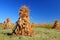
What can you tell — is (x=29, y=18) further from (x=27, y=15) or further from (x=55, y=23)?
(x=55, y=23)

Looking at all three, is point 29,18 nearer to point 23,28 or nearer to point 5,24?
point 23,28

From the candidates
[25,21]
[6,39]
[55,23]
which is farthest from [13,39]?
[55,23]

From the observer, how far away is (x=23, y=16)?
22.1 meters

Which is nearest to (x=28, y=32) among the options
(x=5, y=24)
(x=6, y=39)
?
(x=6, y=39)

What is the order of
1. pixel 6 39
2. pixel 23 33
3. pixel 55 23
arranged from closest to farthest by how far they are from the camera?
pixel 6 39, pixel 23 33, pixel 55 23

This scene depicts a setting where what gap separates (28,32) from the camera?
827 inches

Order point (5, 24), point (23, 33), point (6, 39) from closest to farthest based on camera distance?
point (6, 39)
point (23, 33)
point (5, 24)

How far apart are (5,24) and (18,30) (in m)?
18.3

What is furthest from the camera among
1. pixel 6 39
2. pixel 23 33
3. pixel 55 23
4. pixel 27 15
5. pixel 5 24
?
pixel 5 24

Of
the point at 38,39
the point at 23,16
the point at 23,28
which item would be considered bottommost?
the point at 38,39

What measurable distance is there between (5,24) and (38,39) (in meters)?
21.5

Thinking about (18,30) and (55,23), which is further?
(55,23)

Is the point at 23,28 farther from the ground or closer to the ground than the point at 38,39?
farther from the ground

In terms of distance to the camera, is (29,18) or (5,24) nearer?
(29,18)
